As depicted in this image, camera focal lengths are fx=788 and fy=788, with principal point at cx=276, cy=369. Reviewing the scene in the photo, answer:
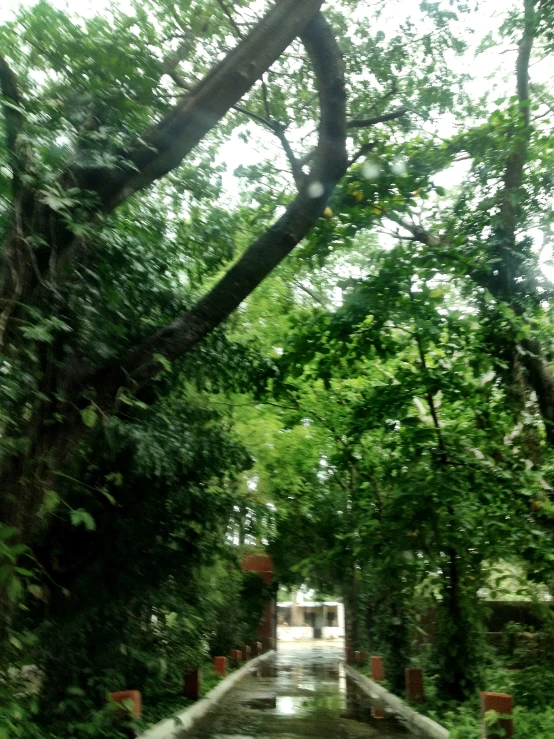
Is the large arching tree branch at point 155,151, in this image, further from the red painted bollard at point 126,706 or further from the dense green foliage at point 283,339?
the red painted bollard at point 126,706

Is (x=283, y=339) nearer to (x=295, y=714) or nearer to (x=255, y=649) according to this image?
(x=295, y=714)

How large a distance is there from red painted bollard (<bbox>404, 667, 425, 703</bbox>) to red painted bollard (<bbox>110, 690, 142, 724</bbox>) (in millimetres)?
6320

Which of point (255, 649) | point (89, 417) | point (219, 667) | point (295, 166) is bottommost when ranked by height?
point (219, 667)

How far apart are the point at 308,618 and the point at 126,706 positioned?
275 ft

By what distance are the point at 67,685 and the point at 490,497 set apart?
5998 mm

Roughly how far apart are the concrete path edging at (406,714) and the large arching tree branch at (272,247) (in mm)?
6482

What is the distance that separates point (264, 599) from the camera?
28859 millimetres

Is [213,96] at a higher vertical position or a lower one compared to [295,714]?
higher

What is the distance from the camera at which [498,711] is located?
858cm

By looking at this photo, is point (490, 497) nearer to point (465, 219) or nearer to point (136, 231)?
point (465, 219)

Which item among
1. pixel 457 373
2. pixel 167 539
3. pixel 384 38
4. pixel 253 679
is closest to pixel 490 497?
pixel 457 373

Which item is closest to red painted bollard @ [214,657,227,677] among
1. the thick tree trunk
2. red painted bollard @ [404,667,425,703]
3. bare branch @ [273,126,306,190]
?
red painted bollard @ [404,667,425,703]

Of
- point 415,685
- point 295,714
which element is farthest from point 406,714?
point 295,714

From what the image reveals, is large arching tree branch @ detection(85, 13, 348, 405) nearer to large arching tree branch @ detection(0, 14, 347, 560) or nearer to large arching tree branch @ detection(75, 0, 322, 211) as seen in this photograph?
large arching tree branch @ detection(0, 14, 347, 560)
